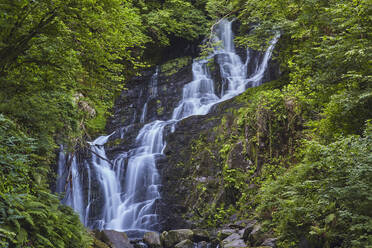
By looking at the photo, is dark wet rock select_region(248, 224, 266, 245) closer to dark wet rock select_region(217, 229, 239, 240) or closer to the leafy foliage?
the leafy foliage

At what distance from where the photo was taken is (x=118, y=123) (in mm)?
18594

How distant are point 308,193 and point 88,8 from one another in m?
5.64

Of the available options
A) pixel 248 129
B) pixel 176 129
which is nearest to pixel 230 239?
pixel 248 129

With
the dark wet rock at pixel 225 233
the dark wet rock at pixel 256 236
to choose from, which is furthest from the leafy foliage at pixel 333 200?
the dark wet rock at pixel 225 233

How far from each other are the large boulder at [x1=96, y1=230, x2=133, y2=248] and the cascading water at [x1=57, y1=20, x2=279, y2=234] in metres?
1.82

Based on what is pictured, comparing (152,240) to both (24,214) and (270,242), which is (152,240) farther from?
(24,214)

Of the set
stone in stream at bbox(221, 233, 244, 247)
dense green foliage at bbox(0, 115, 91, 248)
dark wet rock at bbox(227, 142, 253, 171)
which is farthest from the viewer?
dark wet rock at bbox(227, 142, 253, 171)

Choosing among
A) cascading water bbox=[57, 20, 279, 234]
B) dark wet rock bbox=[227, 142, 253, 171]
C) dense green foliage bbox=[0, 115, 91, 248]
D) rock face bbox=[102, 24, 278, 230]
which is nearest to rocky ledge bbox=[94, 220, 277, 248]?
rock face bbox=[102, 24, 278, 230]

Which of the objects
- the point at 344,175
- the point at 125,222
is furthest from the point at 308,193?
the point at 125,222

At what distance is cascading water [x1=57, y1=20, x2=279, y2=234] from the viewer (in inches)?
459

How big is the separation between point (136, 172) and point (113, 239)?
4712 mm

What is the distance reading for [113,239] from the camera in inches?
336

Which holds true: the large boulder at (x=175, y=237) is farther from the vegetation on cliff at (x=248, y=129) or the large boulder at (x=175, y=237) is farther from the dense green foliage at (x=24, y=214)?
the dense green foliage at (x=24, y=214)

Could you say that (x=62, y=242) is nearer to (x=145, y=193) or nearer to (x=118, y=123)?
(x=145, y=193)
